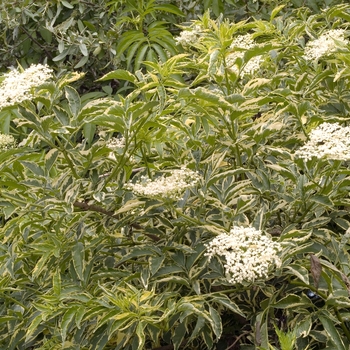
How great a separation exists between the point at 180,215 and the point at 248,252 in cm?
32

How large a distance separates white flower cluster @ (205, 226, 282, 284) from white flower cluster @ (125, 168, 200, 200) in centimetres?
18

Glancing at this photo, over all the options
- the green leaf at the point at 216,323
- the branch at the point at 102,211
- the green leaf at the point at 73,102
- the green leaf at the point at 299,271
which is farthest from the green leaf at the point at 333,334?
Result: the green leaf at the point at 73,102

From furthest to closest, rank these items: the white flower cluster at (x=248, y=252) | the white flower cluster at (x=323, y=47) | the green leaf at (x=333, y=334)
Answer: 1. the white flower cluster at (x=323, y=47)
2. the green leaf at (x=333, y=334)
3. the white flower cluster at (x=248, y=252)

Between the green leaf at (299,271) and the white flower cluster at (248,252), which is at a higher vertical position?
the white flower cluster at (248,252)

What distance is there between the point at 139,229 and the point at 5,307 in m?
0.48

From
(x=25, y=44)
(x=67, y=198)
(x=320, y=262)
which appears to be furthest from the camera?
(x=25, y=44)

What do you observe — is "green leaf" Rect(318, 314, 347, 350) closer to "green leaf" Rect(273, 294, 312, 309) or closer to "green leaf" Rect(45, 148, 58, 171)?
"green leaf" Rect(273, 294, 312, 309)

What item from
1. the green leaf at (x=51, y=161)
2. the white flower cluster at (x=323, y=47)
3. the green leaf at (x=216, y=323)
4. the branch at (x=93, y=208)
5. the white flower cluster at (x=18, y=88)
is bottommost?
the green leaf at (x=216, y=323)

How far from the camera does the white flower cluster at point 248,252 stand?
129 centimetres

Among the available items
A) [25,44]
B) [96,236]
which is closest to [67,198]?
[96,236]

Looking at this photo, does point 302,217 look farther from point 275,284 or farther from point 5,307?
point 5,307

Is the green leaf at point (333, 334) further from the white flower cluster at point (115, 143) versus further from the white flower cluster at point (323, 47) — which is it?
the white flower cluster at point (323, 47)

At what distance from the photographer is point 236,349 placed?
70.5 inches

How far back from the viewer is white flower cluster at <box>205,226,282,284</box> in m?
1.29
